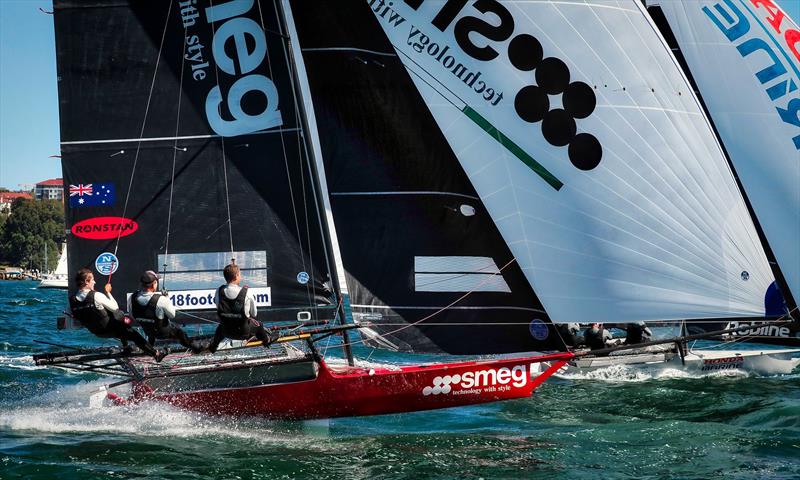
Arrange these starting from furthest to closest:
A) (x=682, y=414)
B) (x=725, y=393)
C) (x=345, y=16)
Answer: (x=725, y=393), (x=682, y=414), (x=345, y=16)

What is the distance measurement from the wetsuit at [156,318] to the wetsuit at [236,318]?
457mm

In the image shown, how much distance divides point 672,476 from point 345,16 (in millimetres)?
A: 5679

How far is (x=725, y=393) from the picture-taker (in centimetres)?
1278

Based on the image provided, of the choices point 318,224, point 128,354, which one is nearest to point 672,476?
point 318,224

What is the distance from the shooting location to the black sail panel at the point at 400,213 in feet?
31.7

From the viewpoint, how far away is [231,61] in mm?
10367

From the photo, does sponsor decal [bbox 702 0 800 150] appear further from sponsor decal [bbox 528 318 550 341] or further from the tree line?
the tree line

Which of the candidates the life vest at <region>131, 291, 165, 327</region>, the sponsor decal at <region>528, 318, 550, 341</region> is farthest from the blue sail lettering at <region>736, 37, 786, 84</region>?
the life vest at <region>131, 291, 165, 327</region>

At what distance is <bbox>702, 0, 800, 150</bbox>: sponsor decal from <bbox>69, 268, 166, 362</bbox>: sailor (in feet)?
21.2

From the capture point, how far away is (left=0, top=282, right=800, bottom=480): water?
8133 millimetres

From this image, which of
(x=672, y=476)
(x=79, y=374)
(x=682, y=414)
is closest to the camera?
(x=672, y=476)

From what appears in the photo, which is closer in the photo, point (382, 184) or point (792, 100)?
point (792, 100)

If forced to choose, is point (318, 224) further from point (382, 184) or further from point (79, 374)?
point (79, 374)

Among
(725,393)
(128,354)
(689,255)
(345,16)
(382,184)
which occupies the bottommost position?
(725,393)
